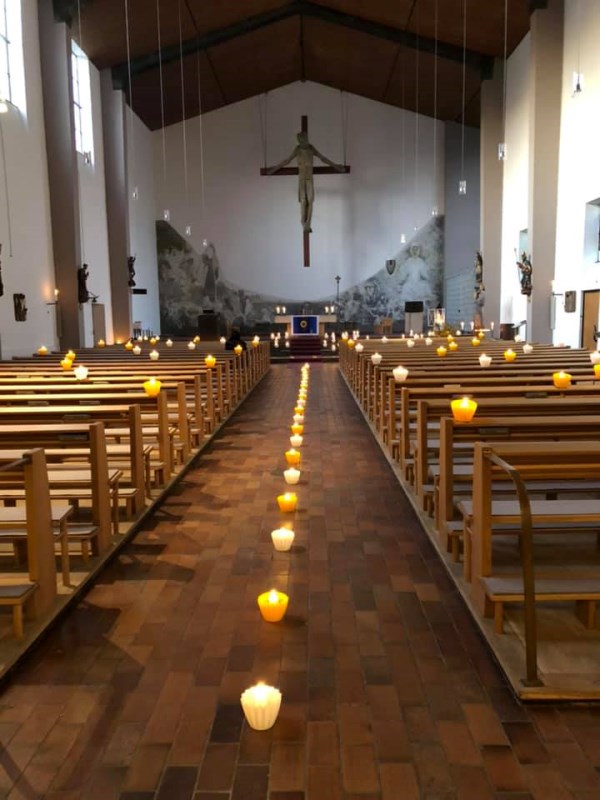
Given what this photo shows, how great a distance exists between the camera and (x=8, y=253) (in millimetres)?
11750

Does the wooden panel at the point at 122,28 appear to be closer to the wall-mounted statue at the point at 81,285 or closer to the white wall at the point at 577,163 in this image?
the wall-mounted statue at the point at 81,285

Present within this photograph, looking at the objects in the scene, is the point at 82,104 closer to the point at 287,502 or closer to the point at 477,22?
the point at 477,22

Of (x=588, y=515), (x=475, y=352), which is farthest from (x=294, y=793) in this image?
(x=475, y=352)

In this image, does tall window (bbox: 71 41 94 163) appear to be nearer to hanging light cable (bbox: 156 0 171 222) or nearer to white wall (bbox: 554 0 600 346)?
hanging light cable (bbox: 156 0 171 222)

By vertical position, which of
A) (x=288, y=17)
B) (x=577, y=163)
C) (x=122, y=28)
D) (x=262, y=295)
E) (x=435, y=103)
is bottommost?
(x=262, y=295)

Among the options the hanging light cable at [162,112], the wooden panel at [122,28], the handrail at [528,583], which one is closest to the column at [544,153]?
the wooden panel at [122,28]

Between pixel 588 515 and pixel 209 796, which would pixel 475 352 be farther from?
pixel 209 796

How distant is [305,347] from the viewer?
21094mm

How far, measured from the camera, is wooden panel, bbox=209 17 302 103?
18438mm

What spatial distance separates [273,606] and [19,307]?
1034 cm

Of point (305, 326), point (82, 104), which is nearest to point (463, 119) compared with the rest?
point (305, 326)

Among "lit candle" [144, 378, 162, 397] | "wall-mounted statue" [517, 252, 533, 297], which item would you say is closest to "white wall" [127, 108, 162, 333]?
"wall-mounted statue" [517, 252, 533, 297]

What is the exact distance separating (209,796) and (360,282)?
23.3 metres

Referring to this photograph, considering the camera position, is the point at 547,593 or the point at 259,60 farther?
the point at 259,60
